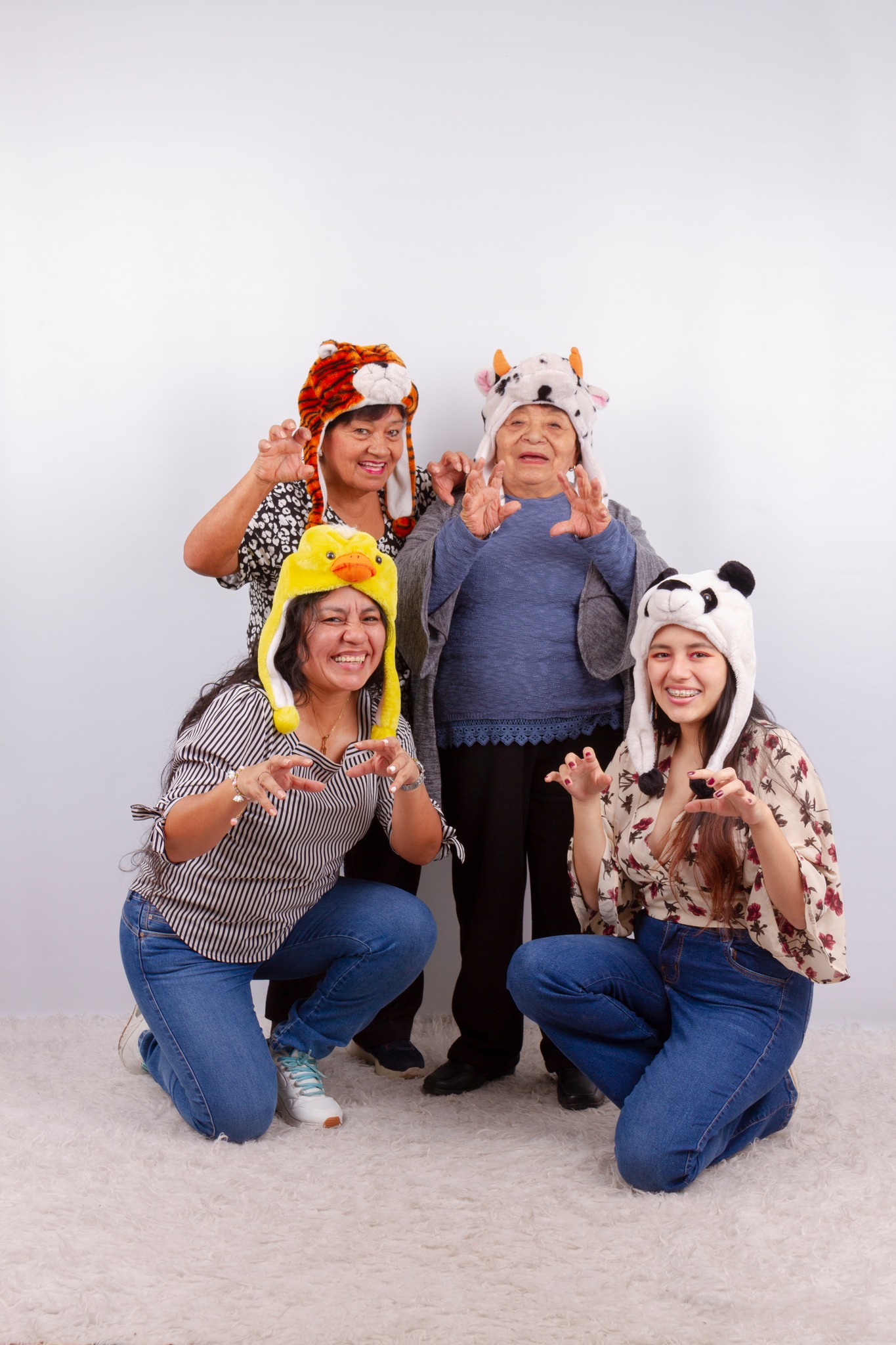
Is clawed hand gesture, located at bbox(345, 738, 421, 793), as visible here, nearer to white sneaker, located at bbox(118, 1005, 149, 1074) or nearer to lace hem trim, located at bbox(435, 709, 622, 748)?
lace hem trim, located at bbox(435, 709, 622, 748)

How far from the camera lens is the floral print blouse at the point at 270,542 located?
7.20ft

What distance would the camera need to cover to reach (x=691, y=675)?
1.88 metres

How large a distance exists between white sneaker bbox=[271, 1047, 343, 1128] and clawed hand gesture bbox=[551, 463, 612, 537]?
43.2 inches

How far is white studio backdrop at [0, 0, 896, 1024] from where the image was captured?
2682mm

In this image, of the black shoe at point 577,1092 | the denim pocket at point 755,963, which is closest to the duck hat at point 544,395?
the denim pocket at point 755,963

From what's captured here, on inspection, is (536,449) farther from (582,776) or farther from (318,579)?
(582,776)

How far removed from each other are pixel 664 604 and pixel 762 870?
45 cm

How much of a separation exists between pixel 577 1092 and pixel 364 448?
1.31 meters

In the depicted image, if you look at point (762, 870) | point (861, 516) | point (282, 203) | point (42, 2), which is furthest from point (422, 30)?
point (762, 870)

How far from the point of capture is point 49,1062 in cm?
246

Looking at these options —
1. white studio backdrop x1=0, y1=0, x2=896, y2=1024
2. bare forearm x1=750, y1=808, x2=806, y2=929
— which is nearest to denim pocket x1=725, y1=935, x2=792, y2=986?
bare forearm x1=750, y1=808, x2=806, y2=929

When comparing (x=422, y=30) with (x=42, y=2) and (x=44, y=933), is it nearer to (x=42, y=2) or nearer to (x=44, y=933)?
(x=42, y=2)

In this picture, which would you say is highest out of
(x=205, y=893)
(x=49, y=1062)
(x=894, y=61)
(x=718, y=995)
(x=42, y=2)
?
(x=42, y=2)

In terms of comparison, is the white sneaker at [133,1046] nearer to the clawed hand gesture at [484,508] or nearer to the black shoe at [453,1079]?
the black shoe at [453,1079]
